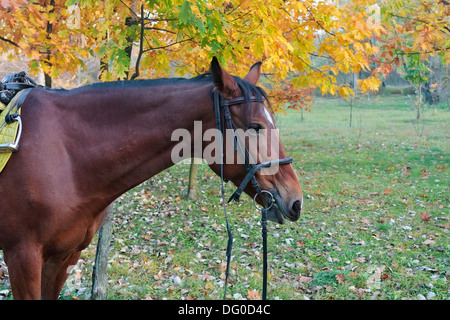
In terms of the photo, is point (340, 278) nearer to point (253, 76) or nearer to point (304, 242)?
point (304, 242)

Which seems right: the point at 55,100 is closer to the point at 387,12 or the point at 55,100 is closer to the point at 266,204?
the point at 266,204

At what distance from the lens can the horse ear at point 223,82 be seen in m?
2.16

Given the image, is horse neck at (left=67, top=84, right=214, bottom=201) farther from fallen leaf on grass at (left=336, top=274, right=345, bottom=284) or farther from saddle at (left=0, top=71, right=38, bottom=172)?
fallen leaf on grass at (left=336, top=274, right=345, bottom=284)

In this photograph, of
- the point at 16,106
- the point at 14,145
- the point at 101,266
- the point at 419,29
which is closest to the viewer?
the point at 14,145

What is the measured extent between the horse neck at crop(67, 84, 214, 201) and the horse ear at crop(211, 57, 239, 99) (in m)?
0.13

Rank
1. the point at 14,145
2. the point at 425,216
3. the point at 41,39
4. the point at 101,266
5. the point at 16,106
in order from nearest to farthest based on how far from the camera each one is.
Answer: the point at 14,145 < the point at 16,106 < the point at 101,266 < the point at 41,39 < the point at 425,216

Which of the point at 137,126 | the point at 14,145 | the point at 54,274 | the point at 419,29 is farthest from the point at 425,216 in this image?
the point at 14,145

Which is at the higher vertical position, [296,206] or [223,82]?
[223,82]

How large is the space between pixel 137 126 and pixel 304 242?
4.38 m

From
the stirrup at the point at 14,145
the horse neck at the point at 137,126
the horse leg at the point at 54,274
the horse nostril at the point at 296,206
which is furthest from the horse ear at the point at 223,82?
A: the horse leg at the point at 54,274

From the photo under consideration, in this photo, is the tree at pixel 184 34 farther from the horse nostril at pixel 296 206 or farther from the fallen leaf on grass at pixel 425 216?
the fallen leaf on grass at pixel 425 216

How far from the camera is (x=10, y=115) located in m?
2.14

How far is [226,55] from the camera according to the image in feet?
12.7

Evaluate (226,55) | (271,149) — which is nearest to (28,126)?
(271,149)
